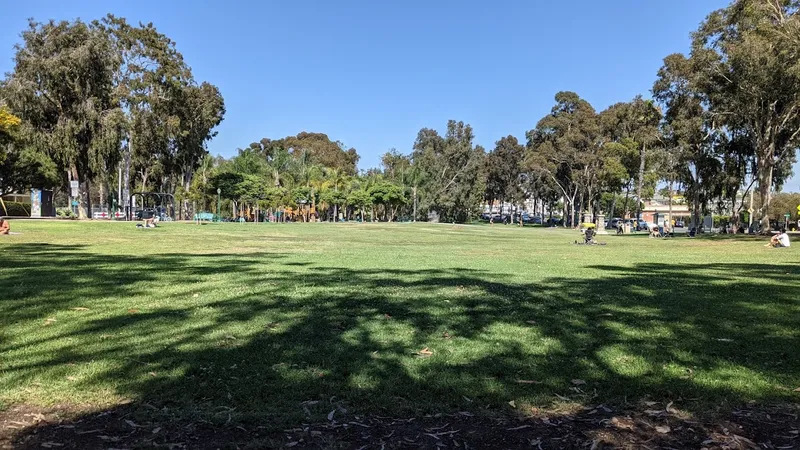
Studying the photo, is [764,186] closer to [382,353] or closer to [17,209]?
[382,353]

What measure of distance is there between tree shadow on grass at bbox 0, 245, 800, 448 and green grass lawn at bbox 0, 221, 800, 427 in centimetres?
2

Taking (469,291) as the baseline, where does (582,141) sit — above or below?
above

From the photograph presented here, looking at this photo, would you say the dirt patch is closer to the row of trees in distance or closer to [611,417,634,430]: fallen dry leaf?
[611,417,634,430]: fallen dry leaf

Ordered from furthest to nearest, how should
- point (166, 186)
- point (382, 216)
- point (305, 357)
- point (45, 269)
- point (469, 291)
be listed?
point (382, 216) < point (166, 186) < point (45, 269) < point (469, 291) < point (305, 357)

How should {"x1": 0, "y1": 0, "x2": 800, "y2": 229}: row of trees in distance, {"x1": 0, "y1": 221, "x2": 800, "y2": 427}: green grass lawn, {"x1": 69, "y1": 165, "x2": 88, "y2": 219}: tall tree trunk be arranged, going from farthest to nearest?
{"x1": 69, "y1": 165, "x2": 88, "y2": 219}: tall tree trunk
{"x1": 0, "y1": 0, "x2": 800, "y2": 229}: row of trees in distance
{"x1": 0, "y1": 221, "x2": 800, "y2": 427}: green grass lawn

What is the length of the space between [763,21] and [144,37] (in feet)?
161

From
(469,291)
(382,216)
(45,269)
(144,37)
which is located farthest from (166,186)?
(469,291)

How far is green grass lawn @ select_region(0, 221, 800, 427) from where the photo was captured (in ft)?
13.1

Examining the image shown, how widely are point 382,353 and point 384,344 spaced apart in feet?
0.95

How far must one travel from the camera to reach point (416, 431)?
11.4 ft

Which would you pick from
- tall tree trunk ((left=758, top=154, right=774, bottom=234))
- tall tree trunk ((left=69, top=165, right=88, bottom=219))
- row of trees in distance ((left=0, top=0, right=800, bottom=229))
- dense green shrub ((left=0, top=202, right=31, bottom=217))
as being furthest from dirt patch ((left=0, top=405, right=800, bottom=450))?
dense green shrub ((left=0, top=202, right=31, bottom=217))

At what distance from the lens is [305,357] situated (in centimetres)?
486

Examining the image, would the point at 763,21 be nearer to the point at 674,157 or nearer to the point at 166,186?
the point at 674,157

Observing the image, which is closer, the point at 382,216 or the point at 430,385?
the point at 430,385
